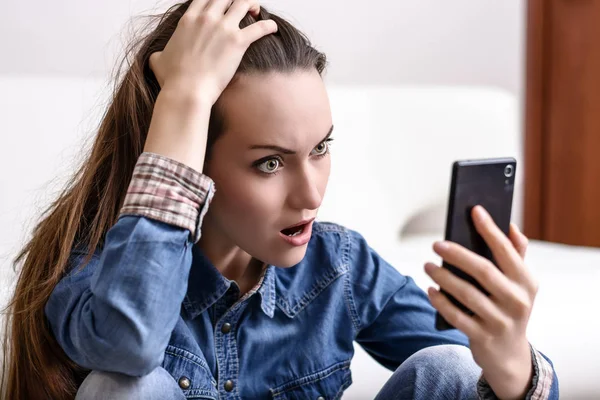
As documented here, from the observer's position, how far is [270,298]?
1054 mm

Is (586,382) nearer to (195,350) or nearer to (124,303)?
(195,350)

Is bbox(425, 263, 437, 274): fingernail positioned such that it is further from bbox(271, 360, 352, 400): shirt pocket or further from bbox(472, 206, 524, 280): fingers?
bbox(271, 360, 352, 400): shirt pocket

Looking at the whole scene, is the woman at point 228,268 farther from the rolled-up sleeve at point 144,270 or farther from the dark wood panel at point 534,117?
the dark wood panel at point 534,117

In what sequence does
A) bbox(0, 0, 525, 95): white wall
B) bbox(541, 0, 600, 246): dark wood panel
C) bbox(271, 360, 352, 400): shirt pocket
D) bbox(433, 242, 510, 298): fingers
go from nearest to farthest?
bbox(433, 242, 510, 298): fingers
bbox(271, 360, 352, 400): shirt pocket
bbox(0, 0, 525, 95): white wall
bbox(541, 0, 600, 246): dark wood panel

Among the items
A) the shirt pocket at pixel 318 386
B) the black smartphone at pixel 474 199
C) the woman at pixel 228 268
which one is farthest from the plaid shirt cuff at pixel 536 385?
the shirt pocket at pixel 318 386

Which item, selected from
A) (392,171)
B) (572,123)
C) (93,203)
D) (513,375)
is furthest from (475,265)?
A: (572,123)

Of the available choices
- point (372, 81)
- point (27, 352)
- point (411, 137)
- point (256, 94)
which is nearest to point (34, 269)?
point (27, 352)

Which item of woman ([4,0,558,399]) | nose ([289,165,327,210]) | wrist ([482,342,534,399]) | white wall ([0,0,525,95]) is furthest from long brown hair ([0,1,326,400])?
white wall ([0,0,525,95])

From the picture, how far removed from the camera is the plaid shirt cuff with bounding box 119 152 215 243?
830 millimetres

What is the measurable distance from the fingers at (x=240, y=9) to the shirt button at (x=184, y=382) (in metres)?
0.41

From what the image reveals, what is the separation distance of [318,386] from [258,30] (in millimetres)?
464

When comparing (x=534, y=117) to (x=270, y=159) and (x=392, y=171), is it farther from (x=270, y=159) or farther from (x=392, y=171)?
(x=270, y=159)

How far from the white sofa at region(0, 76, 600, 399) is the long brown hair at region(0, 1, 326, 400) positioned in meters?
0.27

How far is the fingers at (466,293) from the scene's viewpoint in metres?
0.77
